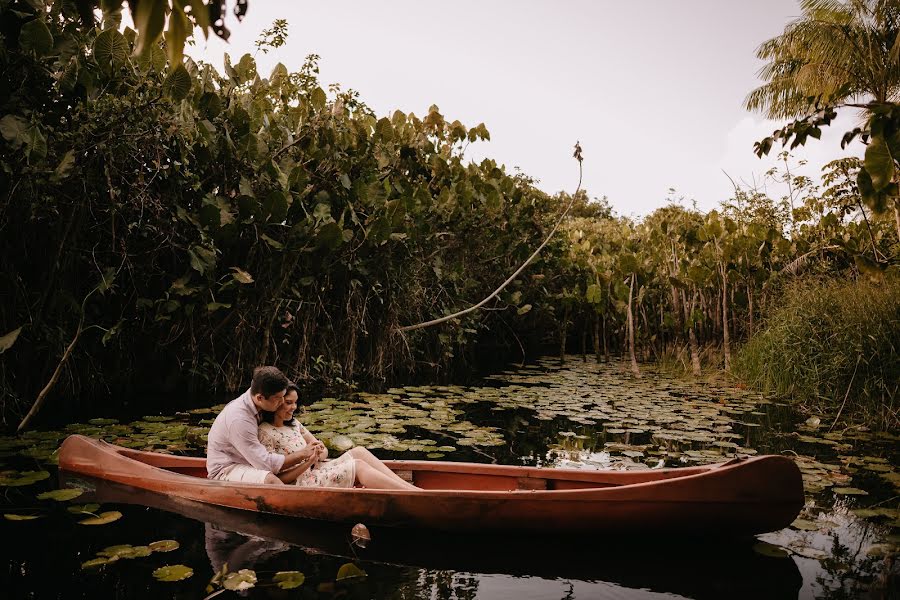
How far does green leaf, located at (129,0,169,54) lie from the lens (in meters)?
0.98

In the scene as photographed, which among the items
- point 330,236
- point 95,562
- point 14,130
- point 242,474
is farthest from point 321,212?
point 95,562

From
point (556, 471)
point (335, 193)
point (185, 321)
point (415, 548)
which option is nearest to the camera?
point (415, 548)

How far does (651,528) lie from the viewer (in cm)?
320

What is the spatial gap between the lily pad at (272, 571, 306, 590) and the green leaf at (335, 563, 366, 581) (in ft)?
0.53

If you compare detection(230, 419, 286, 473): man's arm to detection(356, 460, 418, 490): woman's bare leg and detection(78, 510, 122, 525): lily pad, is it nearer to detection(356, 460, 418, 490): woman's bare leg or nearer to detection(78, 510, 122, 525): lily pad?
detection(356, 460, 418, 490): woman's bare leg

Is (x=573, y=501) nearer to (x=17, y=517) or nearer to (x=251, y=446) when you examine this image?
(x=251, y=446)

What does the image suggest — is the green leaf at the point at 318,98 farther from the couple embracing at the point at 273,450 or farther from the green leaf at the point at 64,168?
the couple embracing at the point at 273,450

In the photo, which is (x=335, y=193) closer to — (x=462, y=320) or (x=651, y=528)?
(x=462, y=320)

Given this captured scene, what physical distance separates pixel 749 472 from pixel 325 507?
2.18 m

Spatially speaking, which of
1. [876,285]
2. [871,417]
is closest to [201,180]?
[871,417]

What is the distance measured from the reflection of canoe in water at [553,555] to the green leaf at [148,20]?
264 centimetres

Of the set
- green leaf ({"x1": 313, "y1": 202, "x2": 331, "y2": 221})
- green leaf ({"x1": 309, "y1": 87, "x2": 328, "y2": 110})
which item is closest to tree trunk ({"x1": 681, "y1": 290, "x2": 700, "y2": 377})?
green leaf ({"x1": 313, "y1": 202, "x2": 331, "y2": 221})

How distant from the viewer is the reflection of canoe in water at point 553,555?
9.66 ft

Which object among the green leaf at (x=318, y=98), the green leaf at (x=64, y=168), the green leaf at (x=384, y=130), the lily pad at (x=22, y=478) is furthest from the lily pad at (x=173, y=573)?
the green leaf at (x=384, y=130)
